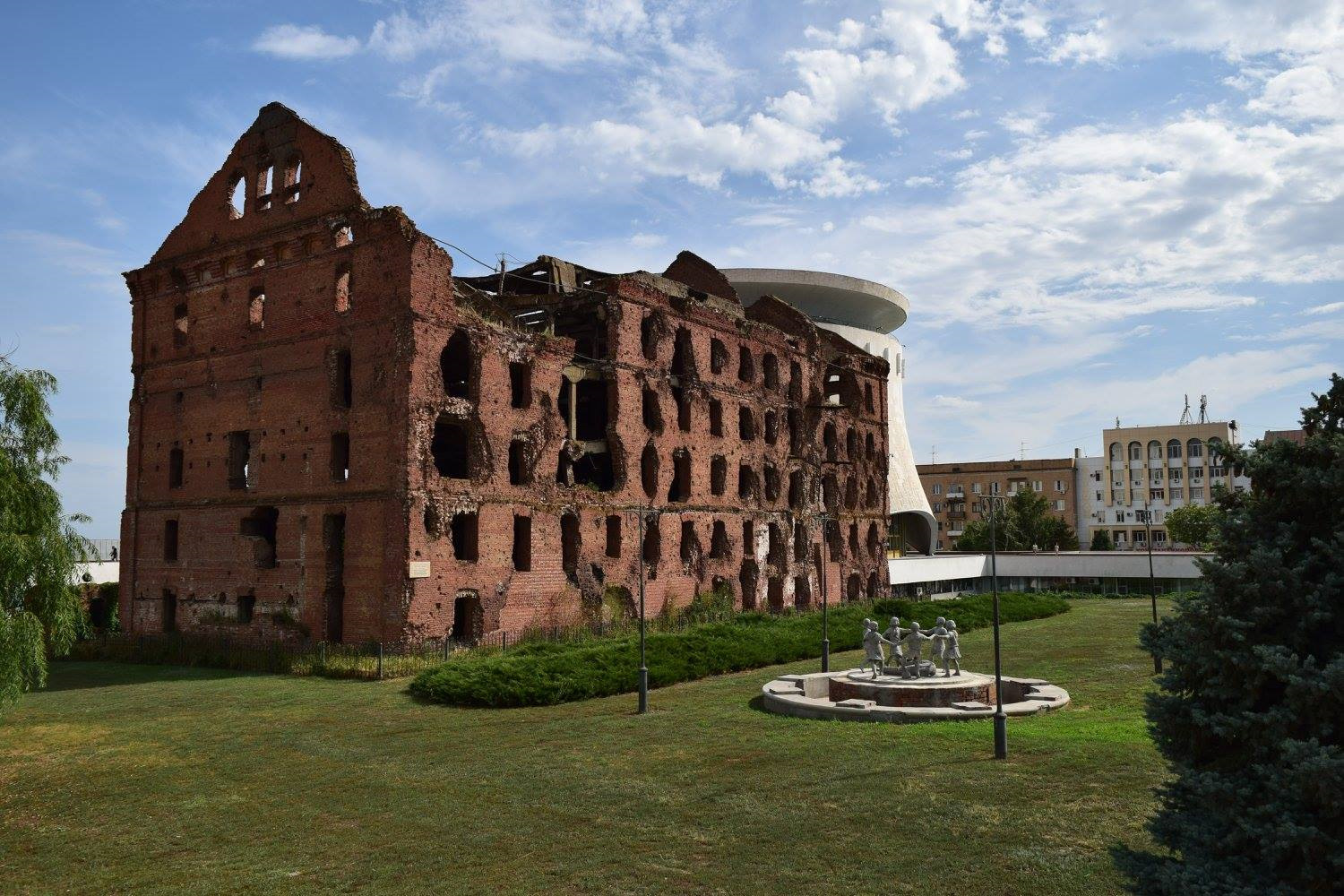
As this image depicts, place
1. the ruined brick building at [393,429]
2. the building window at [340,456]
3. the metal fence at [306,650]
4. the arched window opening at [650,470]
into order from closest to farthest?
the metal fence at [306,650], the ruined brick building at [393,429], the building window at [340,456], the arched window opening at [650,470]

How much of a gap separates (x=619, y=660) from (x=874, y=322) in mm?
53493

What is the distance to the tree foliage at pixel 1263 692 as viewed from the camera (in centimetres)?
658

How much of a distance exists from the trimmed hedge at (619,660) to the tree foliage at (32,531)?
830 centimetres

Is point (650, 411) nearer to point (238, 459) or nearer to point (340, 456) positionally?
point (340, 456)

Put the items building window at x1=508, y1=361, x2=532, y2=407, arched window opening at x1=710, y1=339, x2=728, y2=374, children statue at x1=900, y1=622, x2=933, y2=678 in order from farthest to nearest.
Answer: arched window opening at x1=710, y1=339, x2=728, y2=374
building window at x1=508, y1=361, x2=532, y2=407
children statue at x1=900, y1=622, x2=933, y2=678

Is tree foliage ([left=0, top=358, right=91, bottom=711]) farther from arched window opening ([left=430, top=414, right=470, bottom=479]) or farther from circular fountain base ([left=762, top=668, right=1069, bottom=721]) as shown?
arched window opening ([left=430, top=414, right=470, bottom=479])

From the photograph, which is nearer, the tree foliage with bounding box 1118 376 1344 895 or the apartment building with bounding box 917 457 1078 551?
the tree foliage with bounding box 1118 376 1344 895

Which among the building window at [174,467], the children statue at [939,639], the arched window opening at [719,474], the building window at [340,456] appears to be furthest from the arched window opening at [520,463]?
the children statue at [939,639]

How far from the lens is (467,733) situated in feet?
63.1

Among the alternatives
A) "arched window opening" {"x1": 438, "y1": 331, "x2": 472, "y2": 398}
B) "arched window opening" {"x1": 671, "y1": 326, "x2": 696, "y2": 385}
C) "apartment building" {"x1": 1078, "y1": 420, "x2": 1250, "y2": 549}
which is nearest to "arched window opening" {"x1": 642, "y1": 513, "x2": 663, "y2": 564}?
"arched window opening" {"x1": 671, "y1": 326, "x2": 696, "y2": 385}

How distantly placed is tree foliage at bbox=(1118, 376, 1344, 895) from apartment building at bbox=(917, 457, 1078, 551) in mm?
92452

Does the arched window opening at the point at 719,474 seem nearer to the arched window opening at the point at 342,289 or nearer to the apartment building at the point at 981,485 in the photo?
the arched window opening at the point at 342,289

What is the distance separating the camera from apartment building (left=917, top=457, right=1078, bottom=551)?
9788cm

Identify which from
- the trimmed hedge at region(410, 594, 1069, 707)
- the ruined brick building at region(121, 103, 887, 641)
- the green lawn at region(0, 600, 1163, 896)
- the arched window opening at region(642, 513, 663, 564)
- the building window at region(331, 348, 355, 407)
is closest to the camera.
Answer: the green lawn at region(0, 600, 1163, 896)
